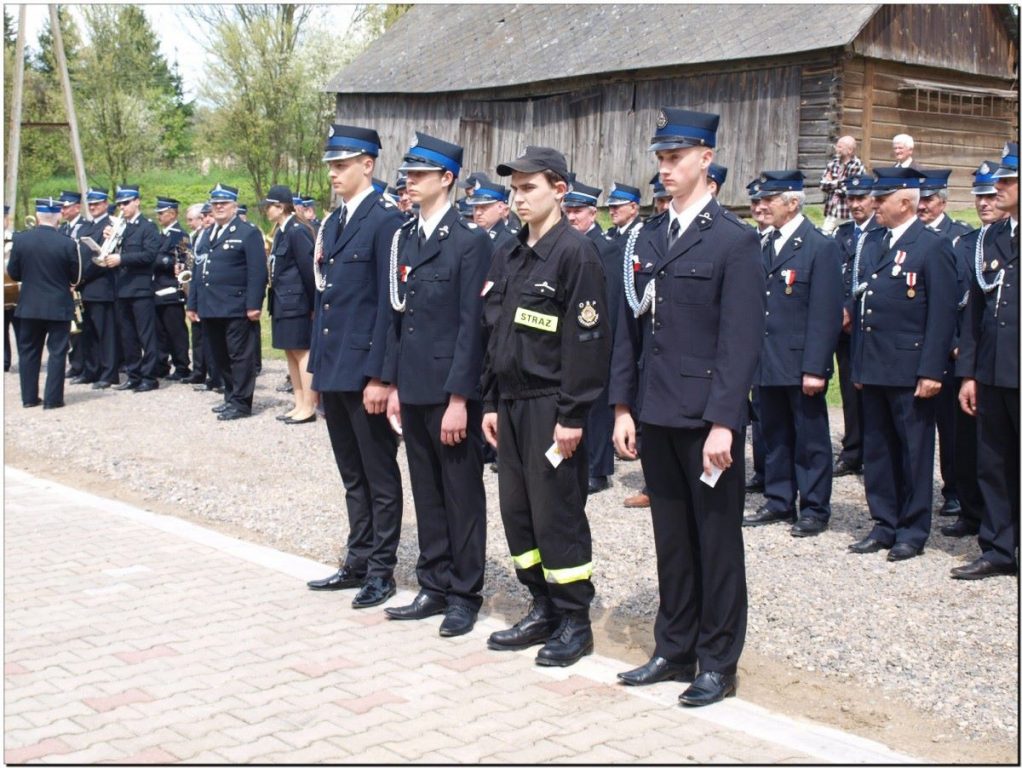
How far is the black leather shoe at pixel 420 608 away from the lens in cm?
625

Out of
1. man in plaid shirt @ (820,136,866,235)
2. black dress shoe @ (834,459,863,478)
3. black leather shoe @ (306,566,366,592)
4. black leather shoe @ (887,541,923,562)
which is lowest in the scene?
black leather shoe @ (306,566,366,592)

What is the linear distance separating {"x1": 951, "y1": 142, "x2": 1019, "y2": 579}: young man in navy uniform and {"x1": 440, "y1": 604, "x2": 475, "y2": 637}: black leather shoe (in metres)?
2.71

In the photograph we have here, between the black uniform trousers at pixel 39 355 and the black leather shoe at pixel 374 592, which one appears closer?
the black leather shoe at pixel 374 592

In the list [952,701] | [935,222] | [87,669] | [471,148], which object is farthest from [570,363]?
[471,148]

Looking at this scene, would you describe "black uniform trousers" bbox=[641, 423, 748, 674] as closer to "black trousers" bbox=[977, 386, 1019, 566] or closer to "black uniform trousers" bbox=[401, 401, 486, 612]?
"black uniform trousers" bbox=[401, 401, 486, 612]

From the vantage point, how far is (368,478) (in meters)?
6.65

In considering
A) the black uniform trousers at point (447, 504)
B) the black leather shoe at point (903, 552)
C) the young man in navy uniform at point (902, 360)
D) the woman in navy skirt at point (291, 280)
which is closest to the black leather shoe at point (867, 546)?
the young man in navy uniform at point (902, 360)

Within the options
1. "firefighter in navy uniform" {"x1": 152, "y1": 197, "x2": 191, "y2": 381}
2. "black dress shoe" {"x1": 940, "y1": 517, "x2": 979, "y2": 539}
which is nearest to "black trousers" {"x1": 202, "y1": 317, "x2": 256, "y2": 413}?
"firefighter in navy uniform" {"x1": 152, "y1": 197, "x2": 191, "y2": 381}

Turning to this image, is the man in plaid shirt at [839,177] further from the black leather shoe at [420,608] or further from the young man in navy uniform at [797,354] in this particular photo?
the black leather shoe at [420,608]

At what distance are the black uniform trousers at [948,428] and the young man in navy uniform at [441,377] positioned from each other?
3.93 m

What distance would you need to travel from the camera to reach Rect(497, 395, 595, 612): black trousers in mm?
5508

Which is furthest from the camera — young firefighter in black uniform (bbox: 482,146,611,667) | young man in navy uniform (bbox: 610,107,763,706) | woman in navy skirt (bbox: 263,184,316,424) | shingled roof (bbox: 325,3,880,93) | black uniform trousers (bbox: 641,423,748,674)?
shingled roof (bbox: 325,3,880,93)

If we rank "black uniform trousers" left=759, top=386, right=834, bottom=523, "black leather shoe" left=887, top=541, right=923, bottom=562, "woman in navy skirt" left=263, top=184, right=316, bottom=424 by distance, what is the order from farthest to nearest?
"woman in navy skirt" left=263, top=184, right=316, bottom=424 → "black uniform trousers" left=759, top=386, right=834, bottom=523 → "black leather shoe" left=887, top=541, right=923, bottom=562

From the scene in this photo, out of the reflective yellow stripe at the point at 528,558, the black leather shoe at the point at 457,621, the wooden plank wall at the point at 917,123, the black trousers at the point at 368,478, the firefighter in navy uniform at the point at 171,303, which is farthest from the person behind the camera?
the wooden plank wall at the point at 917,123
